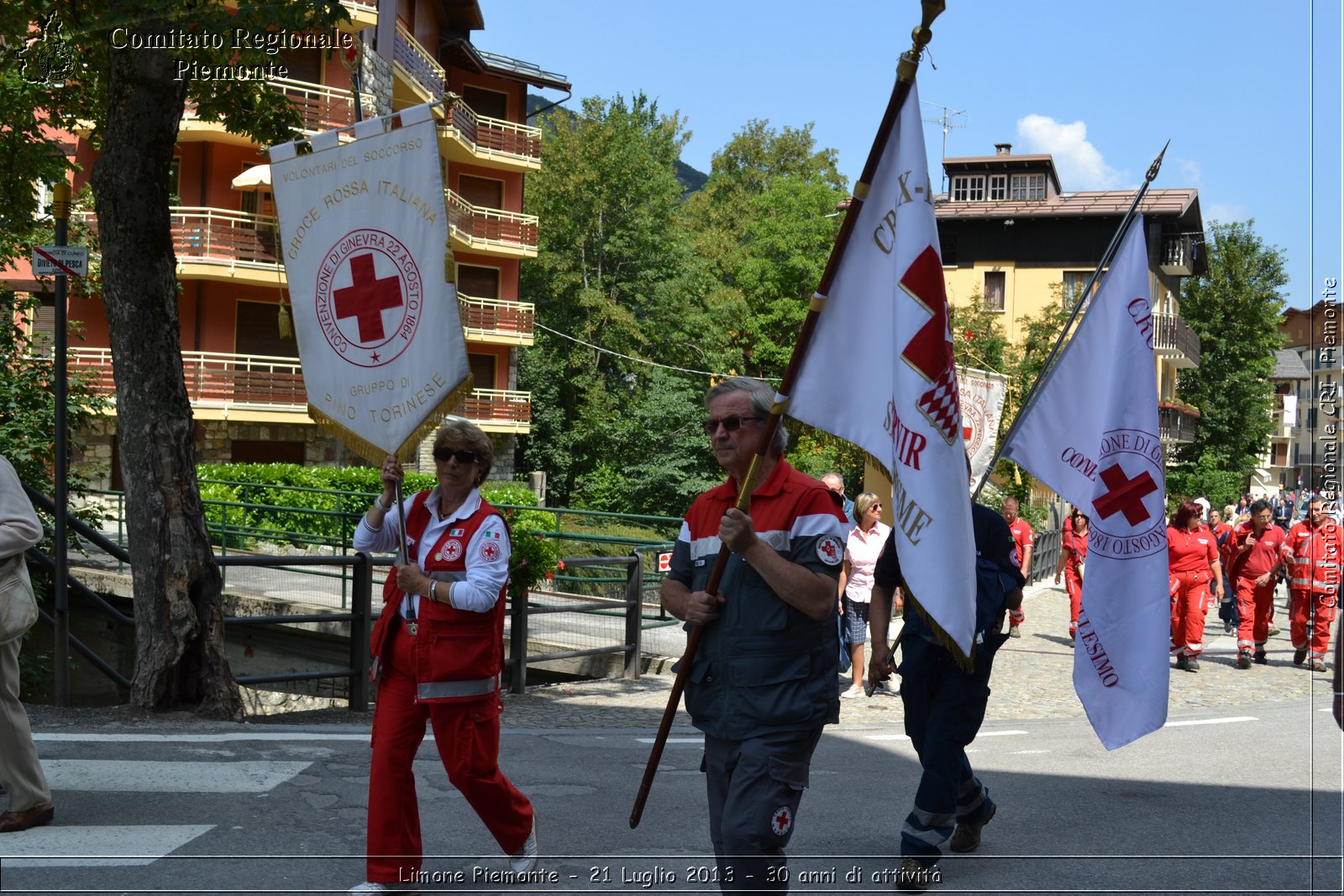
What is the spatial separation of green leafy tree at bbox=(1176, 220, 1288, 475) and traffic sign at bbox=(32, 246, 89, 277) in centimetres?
5424

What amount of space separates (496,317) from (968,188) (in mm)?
25378

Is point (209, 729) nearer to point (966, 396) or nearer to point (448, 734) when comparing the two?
point (448, 734)

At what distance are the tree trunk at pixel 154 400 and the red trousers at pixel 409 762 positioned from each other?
417cm

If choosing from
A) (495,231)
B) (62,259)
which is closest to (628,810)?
(62,259)

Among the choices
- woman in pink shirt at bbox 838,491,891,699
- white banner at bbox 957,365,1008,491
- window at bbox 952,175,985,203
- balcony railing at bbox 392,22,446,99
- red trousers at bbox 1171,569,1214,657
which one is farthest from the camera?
window at bbox 952,175,985,203

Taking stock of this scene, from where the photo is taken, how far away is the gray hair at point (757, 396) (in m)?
4.27

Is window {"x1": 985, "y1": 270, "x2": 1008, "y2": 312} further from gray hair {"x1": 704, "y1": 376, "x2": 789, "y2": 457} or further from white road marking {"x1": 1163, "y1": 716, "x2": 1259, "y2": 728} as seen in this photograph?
gray hair {"x1": 704, "y1": 376, "x2": 789, "y2": 457}

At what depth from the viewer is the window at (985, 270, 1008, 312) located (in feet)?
169

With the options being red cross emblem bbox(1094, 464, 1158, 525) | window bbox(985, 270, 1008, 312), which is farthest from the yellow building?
red cross emblem bbox(1094, 464, 1158, 525)

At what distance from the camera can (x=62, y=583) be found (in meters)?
8.88

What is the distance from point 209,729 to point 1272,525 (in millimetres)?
13451

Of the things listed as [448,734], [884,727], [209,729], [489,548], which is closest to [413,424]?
[489,548]

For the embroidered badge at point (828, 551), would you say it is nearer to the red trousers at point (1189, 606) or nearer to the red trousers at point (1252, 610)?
the red trousers at point (1189, 606)

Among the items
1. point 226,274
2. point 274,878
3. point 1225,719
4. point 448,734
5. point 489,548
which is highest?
point 226,274
